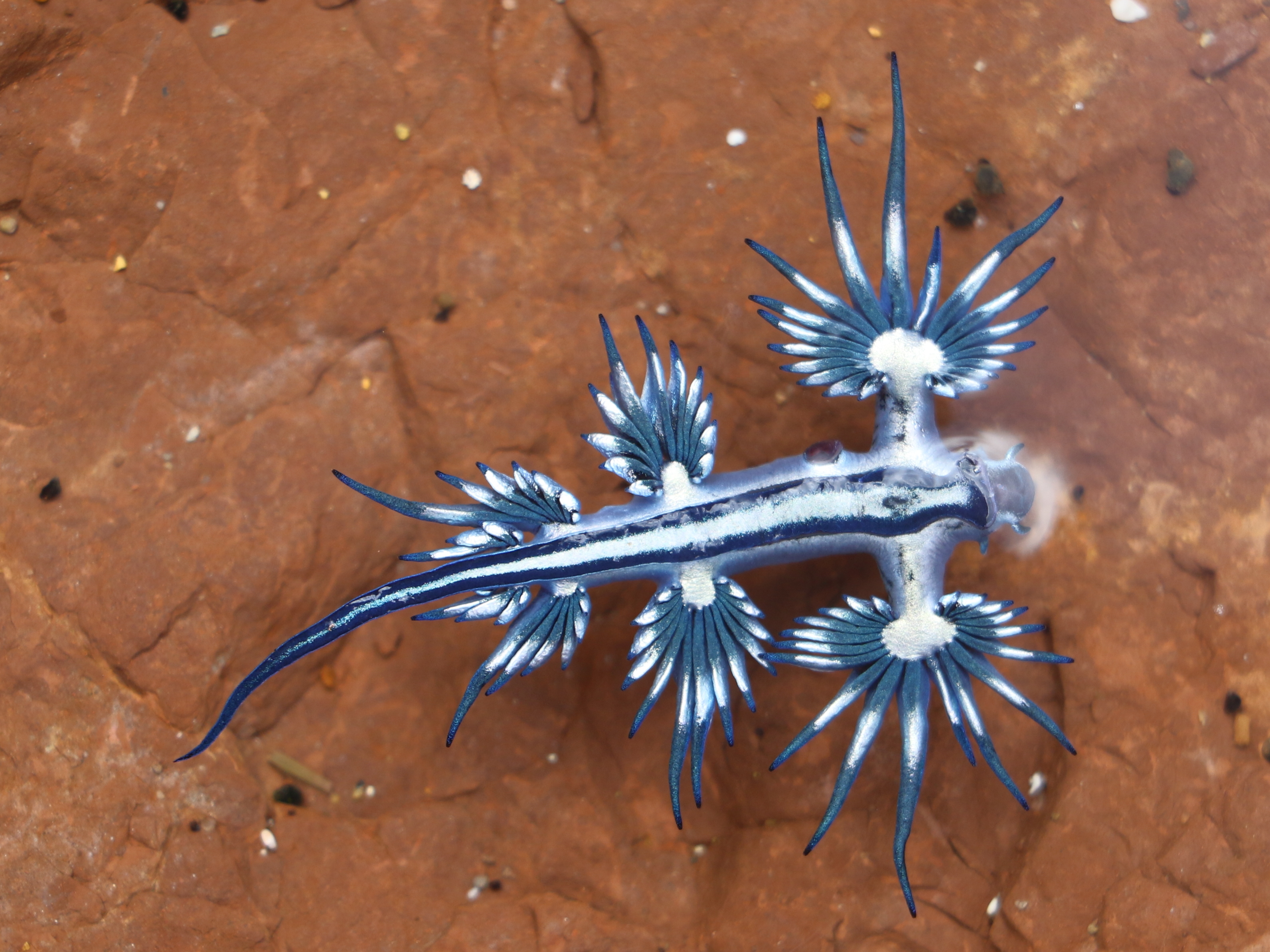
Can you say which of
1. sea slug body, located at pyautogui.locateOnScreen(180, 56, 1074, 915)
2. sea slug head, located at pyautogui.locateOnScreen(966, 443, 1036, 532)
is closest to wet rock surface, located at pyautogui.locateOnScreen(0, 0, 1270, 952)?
sea slug head, located at pyautogui.locateOnScreen(966, 443, 1036, 532)

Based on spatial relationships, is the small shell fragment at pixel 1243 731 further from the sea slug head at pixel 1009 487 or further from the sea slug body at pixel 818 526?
the sea slug head at pixel 1009 487

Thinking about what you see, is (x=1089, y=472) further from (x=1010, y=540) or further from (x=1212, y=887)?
(x=1212, y=887)

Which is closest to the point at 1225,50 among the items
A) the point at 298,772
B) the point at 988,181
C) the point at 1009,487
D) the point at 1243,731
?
the point at 988,181

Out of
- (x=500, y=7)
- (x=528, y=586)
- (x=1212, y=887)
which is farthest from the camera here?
(x=500, y=7)

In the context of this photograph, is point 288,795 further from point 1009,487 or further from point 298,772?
point 1009,487

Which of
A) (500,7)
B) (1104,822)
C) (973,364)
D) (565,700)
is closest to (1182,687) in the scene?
(1104,822)

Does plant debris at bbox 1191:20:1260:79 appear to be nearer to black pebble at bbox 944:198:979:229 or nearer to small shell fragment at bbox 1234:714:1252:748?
black pebble at bbox 944:198:979:229
